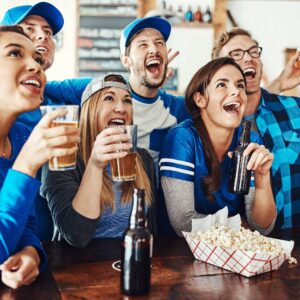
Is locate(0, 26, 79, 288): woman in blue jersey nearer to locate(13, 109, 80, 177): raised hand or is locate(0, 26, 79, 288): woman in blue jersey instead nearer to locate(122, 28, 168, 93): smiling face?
locate(13, 109, 80, 177): raised hand

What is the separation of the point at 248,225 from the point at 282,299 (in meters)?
0.67

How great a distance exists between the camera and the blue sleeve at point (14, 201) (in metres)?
1.21

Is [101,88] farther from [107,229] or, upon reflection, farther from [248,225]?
[248,225]

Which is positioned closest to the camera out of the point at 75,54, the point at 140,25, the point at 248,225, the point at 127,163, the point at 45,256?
the point at 45,256

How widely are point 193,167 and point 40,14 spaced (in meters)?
1.09

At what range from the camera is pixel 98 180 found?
1.56 m

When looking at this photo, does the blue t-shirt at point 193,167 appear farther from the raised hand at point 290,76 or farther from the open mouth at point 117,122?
the raised hand at point 290,76

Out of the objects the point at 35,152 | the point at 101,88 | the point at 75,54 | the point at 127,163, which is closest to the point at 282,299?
the point at 127,163

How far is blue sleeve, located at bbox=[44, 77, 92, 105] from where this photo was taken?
241 cm

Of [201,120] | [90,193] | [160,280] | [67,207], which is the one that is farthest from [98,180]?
[201,120]

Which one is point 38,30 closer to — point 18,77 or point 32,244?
point 18,77

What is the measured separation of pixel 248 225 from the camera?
6.17 feet

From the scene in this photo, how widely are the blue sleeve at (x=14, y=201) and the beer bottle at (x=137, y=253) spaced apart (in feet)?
0.90

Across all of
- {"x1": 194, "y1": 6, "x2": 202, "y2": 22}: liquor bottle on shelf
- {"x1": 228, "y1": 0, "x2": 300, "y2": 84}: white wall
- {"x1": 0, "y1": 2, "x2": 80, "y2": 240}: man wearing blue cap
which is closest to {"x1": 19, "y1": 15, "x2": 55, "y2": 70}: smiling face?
{"x1": 0, "y1": 2, "x2": 80, "y2": 240}: man wearing blue cap
